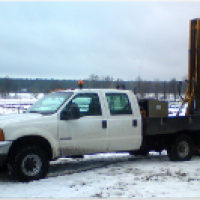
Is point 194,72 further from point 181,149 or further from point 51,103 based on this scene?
point 51,103

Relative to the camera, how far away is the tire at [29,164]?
655 centimetres

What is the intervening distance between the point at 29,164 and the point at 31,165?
5cm

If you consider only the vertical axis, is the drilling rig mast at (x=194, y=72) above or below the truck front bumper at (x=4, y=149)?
above

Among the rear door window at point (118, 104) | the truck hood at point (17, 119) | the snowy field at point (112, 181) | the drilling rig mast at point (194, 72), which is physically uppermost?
the drilling rig mast at point (194, 72)

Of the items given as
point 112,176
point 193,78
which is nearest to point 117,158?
point 112,176

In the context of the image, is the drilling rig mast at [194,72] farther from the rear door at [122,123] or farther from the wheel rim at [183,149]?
the rear door at [122,123]

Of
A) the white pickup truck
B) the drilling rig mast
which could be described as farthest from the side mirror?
the drilling rig mast

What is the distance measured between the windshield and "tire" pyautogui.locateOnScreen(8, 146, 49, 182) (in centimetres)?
90

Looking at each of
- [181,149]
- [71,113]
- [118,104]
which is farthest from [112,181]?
[181,149]

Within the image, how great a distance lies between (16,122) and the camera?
6664mm

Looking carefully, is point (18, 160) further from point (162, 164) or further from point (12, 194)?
point (162, 164)

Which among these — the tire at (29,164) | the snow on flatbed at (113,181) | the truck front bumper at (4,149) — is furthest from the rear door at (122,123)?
the truck front bumper at (4,149)

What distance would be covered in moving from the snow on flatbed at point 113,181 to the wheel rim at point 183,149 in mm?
279

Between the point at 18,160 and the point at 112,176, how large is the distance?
1913mm
